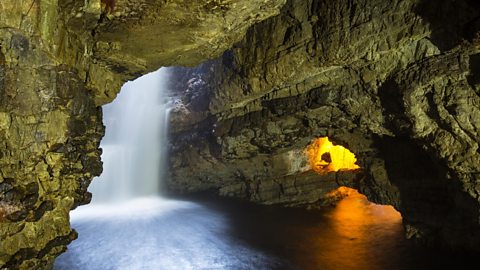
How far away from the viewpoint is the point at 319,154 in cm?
1405

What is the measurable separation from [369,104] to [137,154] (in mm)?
11663

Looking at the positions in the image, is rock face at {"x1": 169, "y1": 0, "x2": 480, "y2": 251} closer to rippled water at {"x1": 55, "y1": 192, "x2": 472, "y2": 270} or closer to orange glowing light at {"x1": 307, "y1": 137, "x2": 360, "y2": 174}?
orange glowing light at {"x1": 307, "y1": 137, "x2": 360, "y2": 174}

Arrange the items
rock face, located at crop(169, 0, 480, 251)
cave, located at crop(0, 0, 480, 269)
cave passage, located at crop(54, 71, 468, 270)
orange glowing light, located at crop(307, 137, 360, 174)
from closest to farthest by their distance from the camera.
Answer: cave, located at crop(0, 0, 480, 269) → rock face, located at crop(169, 0, 480, 251) → cave passage, located at crop(54, 71, 468, 270) → orange glowing light, located at crop(307, 137, 360, 174)

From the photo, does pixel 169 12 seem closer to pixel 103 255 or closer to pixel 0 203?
pixel 0 203

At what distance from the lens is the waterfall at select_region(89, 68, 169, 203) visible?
1529 cm

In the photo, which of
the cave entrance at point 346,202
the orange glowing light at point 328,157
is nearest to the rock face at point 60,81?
the cave entrance at point 346,202

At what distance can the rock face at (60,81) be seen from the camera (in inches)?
165

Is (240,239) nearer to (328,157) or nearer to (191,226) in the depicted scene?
(191,226)

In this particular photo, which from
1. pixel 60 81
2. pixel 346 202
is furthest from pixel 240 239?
pixel 346 202

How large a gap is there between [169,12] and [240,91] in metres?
4.63

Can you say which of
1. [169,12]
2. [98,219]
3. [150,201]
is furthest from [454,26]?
[150,201]

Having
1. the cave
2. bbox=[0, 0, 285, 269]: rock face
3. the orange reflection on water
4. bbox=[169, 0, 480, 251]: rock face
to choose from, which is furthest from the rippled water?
bbox=[0, 0, 285, 269]: rock face

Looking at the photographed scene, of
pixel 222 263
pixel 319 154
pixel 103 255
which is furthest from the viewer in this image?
pixel 319 154

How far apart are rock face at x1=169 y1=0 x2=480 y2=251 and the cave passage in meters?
1.30
